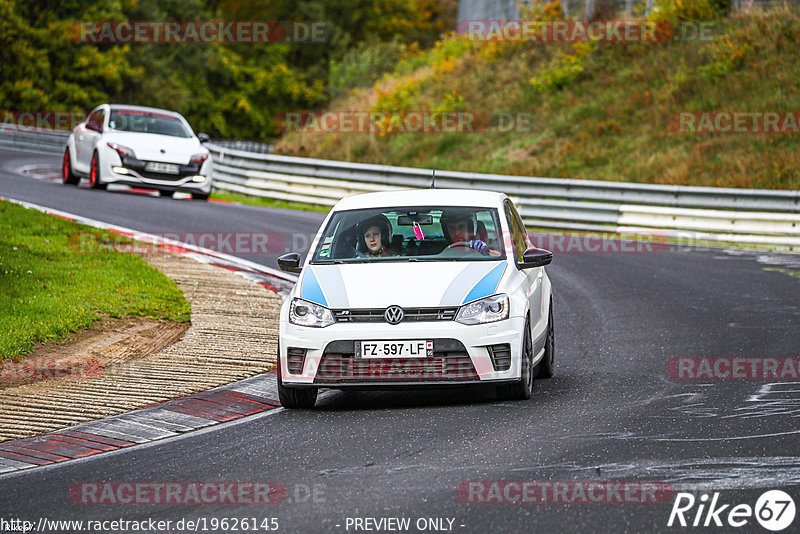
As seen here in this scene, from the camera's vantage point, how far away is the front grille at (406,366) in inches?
324

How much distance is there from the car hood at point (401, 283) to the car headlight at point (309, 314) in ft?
0.15

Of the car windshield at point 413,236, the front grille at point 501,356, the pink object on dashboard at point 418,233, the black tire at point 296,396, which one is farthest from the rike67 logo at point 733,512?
the pink object on dashboard at point 418,233

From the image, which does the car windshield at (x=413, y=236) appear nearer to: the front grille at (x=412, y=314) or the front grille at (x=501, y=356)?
the front grille at (x=412, y=314)

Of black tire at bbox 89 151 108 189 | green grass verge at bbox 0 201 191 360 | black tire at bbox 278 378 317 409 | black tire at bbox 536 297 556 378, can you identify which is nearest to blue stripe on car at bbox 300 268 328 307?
black tire at bbox 278 378 317 409

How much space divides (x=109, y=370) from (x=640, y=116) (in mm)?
22756

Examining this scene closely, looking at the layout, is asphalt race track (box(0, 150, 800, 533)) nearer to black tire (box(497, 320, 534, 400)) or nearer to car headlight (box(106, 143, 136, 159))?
black tire (box(497, 320, 534, 400))

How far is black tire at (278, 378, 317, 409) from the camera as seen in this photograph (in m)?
8.53

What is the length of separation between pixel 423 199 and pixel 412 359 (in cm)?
197

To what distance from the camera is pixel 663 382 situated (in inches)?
367

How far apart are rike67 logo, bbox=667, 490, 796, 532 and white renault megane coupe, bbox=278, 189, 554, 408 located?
8.94 feet

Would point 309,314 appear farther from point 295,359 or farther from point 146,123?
point 146,123

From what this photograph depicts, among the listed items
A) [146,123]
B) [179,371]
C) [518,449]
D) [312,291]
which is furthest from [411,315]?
[146,123]

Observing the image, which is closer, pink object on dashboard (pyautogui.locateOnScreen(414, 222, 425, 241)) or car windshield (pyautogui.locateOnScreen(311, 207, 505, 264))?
car windshield (pyautogui.locateOnScreen(311, 207, 505, 264))

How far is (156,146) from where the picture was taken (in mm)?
23562
